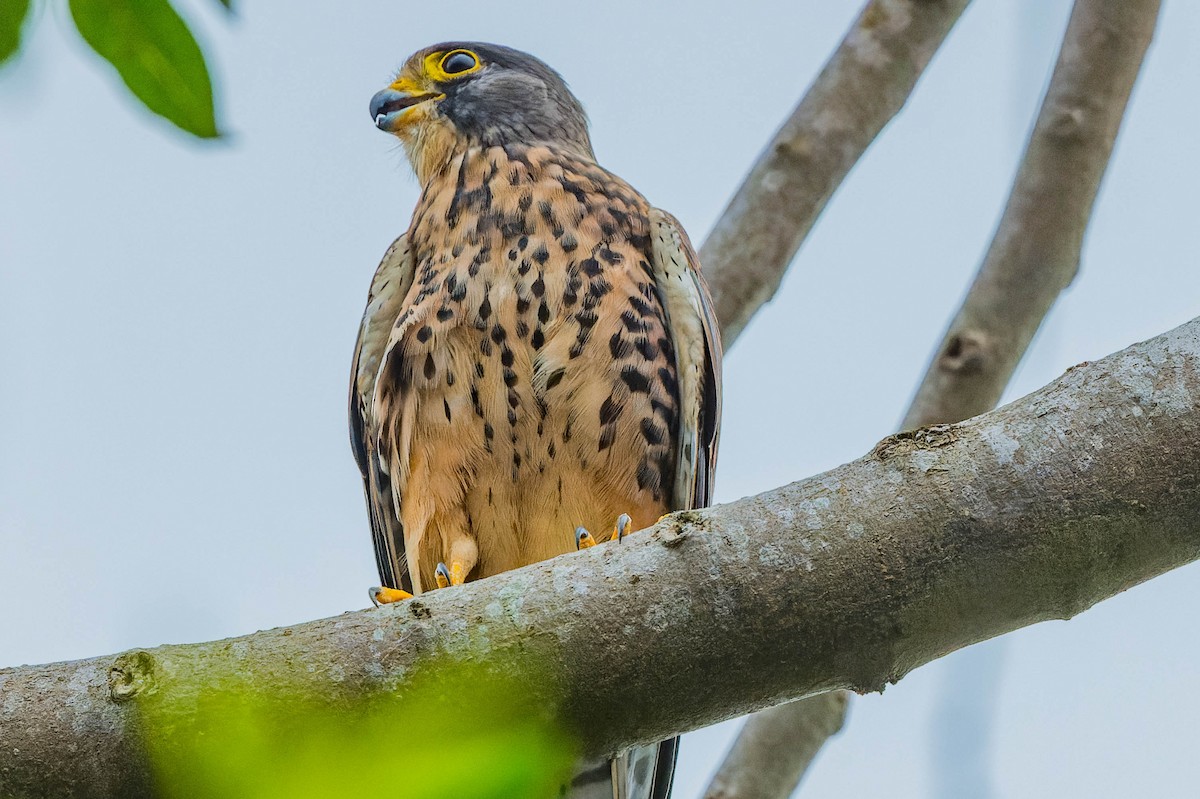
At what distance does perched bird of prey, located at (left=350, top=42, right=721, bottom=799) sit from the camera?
3.99 meters

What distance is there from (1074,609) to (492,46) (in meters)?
3.88

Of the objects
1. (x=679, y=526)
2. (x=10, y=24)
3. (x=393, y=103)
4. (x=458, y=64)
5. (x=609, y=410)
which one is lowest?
(x=679, y=526)

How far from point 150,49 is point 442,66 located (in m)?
3.54

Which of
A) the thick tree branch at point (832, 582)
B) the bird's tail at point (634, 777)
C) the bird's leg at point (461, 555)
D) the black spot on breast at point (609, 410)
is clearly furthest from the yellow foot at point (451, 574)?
the thick tree branch at point (832, 582)

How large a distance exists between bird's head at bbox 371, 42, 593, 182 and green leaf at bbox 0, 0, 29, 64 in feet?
10.3

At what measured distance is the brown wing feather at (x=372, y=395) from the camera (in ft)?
14.5

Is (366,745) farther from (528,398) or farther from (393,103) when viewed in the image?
(393,103)

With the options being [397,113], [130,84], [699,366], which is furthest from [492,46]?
[130,84]

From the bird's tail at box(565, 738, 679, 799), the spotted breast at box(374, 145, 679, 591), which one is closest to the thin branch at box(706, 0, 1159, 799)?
the bird's tail at box(565, 738, 679, 799)

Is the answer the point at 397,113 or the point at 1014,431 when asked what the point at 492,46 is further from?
the point at 1014,431

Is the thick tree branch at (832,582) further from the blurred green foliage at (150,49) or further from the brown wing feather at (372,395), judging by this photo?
the brown wing feather at (372,395)

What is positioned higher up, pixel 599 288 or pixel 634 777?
pixel 599 288

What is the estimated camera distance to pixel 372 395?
4395mm

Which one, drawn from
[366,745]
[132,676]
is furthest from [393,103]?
[366,745]
